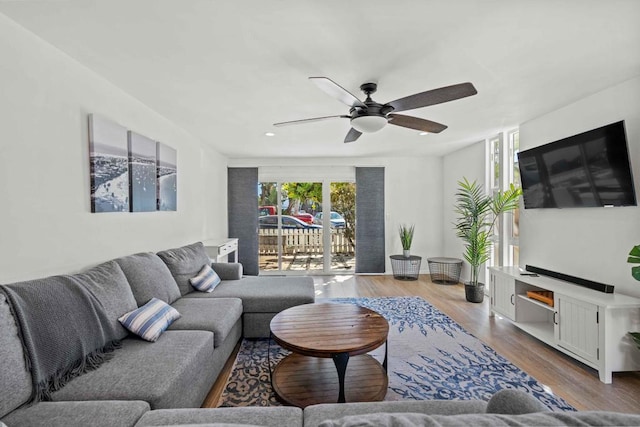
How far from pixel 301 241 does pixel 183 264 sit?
122 inches

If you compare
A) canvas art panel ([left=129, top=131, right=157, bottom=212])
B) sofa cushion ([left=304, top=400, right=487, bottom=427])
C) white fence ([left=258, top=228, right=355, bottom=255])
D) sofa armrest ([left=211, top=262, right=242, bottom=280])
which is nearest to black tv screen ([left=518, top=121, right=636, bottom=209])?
sofa cushion ([left=304, top=400, right=487, bottom=427])

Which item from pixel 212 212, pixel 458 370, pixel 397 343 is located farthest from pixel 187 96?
pixel 458 370

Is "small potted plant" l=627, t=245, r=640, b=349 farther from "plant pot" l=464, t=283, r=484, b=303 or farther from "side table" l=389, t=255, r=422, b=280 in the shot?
"side table" l=389, t=255, r=422, b=280

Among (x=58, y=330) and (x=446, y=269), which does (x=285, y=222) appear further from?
(x=58, y=330)

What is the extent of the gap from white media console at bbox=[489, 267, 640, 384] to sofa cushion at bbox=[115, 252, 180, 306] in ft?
11.4

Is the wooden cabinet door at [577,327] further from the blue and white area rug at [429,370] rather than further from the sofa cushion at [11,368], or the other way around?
the sofa cushion at [11,368]

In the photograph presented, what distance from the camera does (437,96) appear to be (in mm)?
1932

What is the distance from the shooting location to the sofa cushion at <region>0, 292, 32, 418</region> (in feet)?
3.91

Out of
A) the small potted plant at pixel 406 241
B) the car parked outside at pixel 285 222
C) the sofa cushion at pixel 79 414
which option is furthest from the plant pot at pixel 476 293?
the sofa cushion at pixel 79 414

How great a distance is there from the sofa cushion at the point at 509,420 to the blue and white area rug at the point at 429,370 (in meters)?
1.54

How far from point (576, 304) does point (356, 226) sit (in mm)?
3692

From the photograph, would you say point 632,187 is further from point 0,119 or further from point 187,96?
point 0,119

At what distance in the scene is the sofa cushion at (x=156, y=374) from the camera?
136 centimetres

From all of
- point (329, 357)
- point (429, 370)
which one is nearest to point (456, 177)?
point (429, 370)
